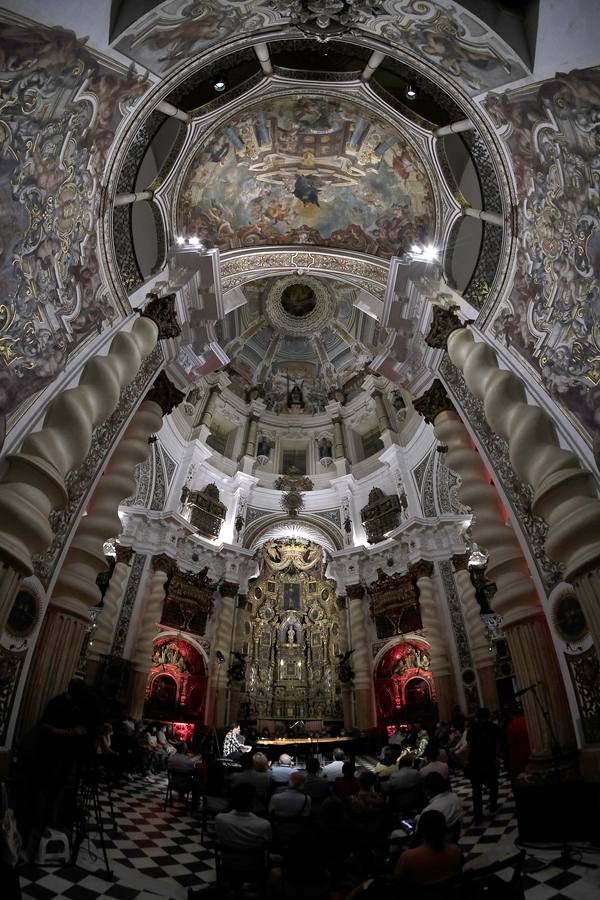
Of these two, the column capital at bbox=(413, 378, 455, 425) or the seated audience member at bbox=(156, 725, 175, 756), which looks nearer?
the column capital at bbox=(413, 378, 455, 425)

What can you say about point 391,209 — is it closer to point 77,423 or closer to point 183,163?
point 183,163

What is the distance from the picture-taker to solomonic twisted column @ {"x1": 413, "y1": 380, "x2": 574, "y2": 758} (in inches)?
218

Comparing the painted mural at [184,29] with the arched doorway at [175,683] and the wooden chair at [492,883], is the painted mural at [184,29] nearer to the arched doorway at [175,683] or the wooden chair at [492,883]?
the wooden chair at [492,883]

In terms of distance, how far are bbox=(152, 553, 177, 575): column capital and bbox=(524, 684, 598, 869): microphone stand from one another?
10.5 m

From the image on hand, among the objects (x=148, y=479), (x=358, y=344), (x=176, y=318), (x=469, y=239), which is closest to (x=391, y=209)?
(x=469, y=239)

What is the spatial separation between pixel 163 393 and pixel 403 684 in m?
11.3

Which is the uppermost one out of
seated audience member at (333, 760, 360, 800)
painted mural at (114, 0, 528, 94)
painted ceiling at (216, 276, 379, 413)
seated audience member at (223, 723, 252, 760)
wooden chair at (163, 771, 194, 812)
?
painted ceiling at (216, 276, 379, 413)

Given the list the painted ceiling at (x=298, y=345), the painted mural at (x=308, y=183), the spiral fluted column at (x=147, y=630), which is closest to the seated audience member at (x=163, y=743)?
the spiral fluted column at (x=147, y=630)

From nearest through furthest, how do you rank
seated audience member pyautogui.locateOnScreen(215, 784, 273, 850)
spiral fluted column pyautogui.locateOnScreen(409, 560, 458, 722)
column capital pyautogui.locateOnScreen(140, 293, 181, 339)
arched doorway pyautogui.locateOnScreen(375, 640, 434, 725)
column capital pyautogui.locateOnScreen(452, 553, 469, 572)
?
seated audience member pyautogui.locateOnScreen(215, 784, 273, 850)
column capital pyautogui.locateOnScreen(140, 293, 181, 339)
spiral fluted column pyautogui.locateOnScreen(409, 560, 458, 722)
arched doorway pyautogui.locateOnScreen(375, 640, 434, 725)
column capital pyautogui.locateOnScreen(452, 553, 469, 572)

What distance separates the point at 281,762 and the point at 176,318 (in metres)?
8.50

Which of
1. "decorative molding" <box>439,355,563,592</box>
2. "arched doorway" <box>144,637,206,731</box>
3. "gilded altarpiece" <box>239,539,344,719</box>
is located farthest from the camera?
"gilded altarpiece" <box>239,539,344,719</box>

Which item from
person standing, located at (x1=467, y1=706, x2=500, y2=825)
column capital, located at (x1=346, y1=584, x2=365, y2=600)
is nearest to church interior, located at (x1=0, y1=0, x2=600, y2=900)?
person standing, located at (x1=467, y1=706, x2=500, y2=825)

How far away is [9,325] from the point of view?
4723 millimetres

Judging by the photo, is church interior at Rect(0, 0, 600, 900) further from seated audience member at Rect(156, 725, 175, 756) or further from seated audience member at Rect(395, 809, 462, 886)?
seated audience member at Rect(395, 809, 462, 886)
